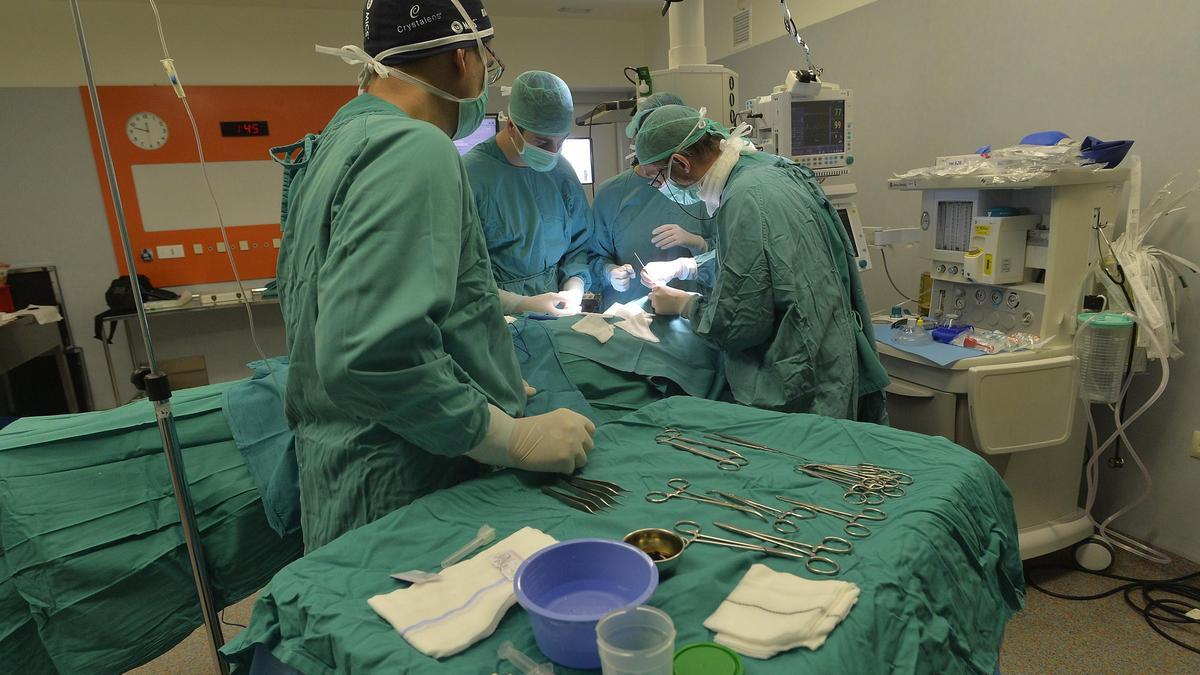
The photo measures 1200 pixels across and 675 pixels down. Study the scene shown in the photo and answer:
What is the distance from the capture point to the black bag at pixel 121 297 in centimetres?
461

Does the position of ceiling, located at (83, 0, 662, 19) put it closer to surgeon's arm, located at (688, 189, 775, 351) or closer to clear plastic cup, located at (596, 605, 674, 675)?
surgeon's arm, located at (688, 189, 775, 351)

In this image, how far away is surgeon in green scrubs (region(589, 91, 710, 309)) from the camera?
289 cm

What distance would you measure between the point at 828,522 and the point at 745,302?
0.98m

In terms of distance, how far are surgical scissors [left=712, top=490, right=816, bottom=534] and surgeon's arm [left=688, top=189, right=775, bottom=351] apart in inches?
35.3

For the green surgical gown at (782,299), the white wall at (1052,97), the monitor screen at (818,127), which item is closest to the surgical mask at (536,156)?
the green surgical gown at (782,299)

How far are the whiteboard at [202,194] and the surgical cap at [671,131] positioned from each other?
379cm

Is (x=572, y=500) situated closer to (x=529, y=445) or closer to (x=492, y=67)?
(x=529, y=445)

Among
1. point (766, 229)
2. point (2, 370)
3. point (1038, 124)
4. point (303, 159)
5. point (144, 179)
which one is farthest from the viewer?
point (144, 179)

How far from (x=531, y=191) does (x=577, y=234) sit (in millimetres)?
370

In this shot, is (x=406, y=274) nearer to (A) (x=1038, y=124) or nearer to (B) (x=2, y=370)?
(A) (x=1038, y=124)

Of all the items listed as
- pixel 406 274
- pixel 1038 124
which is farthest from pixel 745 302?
pixel 1038 124

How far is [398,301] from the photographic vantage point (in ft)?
3.12

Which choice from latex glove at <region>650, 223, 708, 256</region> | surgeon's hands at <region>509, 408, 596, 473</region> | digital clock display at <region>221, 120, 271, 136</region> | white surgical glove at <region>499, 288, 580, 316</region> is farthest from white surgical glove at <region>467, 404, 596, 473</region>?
digital clock display at <region>221, 120, 271, 136</region>

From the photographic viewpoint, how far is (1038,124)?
2.84 m
